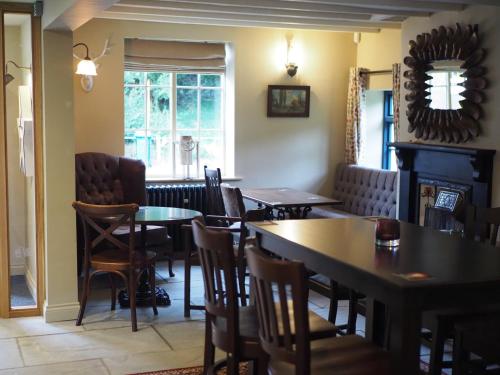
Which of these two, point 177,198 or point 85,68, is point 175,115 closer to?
point 177,198

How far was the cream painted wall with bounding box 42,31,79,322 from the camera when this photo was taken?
16.8 feet

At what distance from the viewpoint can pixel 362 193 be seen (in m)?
7.75

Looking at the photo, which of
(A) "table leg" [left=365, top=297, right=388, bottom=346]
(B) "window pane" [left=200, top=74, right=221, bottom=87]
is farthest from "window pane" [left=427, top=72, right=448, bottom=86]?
(A) "table leg" [left=365, top=297, right=388, bottom=346]

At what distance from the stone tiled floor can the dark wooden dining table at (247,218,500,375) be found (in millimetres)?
1260

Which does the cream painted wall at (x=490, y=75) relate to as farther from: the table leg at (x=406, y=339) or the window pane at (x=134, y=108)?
the window pane at (x=134, y=108)

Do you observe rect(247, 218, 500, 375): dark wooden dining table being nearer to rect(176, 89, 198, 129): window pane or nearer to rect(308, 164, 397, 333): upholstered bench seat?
rect(308, 164, 397, 333): upholstered bench seat

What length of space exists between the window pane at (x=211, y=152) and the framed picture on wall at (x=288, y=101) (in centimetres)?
69

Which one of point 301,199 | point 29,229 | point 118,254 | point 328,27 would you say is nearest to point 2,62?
point 29,229

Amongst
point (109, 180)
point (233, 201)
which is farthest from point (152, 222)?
point (109, 180)

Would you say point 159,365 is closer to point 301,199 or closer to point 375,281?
point 375,281

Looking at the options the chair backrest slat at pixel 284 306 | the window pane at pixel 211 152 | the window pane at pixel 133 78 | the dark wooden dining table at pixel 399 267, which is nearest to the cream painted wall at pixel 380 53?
the window pane at pixel 211 152

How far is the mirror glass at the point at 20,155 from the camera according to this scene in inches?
205

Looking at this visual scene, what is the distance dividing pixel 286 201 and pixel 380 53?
94.9 inches

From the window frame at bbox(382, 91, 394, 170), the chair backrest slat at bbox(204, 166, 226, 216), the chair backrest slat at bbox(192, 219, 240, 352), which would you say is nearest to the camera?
the chair backrest slat at bbox(192, 219, 240, 352)
